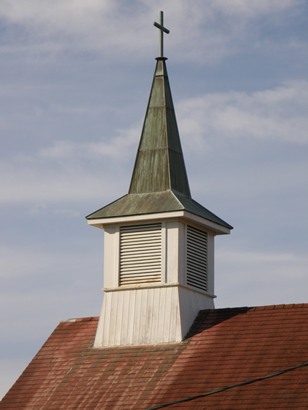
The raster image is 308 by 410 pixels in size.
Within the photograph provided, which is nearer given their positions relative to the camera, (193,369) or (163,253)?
(193,369)

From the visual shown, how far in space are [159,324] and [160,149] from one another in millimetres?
5436

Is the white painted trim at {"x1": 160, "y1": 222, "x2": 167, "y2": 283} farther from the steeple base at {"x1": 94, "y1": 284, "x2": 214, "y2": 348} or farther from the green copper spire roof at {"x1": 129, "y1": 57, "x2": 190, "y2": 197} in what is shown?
the green copper spire roof at {"x1": 129, "y1": 57, "x2": 190, "y2": 197}

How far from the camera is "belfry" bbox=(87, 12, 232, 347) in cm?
3894

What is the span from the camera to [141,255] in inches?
1555

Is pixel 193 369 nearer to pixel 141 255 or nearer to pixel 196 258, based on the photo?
pixel 141 255

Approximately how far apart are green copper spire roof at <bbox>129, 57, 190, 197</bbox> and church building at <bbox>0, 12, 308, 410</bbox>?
1.2 inches

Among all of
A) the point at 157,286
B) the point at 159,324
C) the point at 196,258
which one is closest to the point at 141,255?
the point at 157,286

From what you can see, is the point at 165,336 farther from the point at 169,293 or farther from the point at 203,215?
the point at 203,215

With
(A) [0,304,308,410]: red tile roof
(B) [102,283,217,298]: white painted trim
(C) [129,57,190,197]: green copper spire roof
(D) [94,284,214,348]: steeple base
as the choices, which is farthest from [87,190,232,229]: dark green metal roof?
(A) [0,304,308,410]: red tile roof

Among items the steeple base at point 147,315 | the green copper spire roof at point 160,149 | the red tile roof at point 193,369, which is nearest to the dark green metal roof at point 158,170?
the green copper spire roof at point 160,149

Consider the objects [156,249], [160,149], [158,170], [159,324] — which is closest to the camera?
[159,324]

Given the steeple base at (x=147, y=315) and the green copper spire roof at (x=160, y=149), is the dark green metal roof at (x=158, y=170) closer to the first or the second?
the green copper spire roof at (x=160, y=149)

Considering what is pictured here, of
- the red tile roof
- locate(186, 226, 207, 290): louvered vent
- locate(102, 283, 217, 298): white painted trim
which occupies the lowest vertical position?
the red tile roof

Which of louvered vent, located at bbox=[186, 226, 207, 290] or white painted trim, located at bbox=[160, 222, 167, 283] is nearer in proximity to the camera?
white painted trim, located at bbox=[160, 222, 167, 283]
